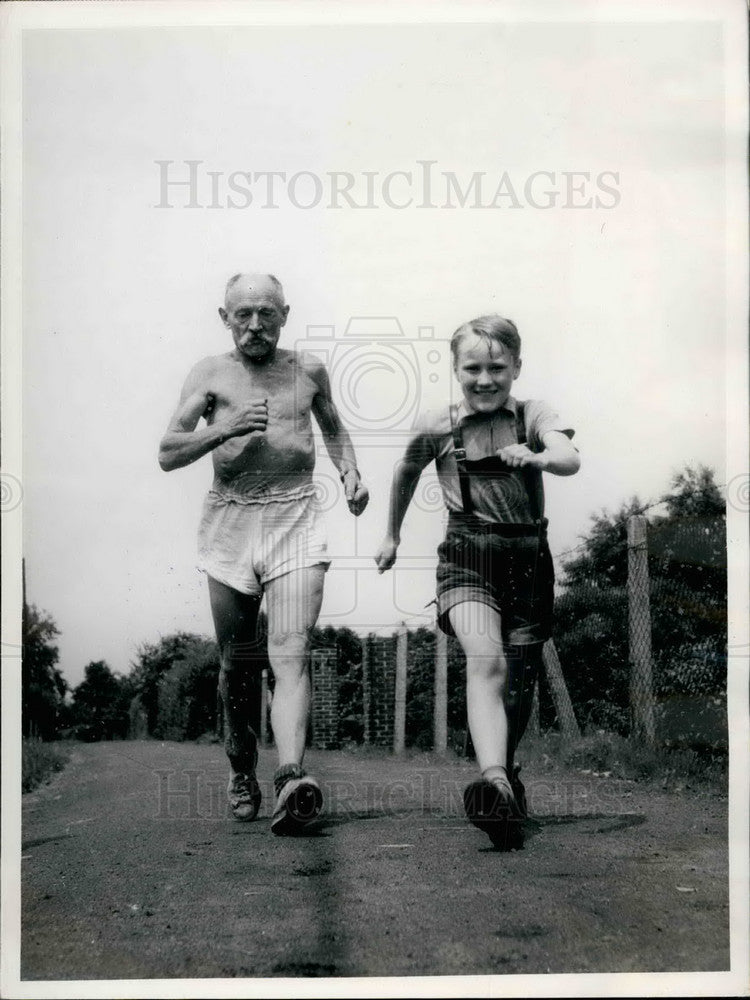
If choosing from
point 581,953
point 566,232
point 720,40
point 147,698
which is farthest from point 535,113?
point 581,953

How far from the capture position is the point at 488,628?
11.3ft

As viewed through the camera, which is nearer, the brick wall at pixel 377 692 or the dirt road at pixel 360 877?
the dirt road at pixel 360 877

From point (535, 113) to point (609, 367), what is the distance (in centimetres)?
83

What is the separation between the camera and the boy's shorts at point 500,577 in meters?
3.46

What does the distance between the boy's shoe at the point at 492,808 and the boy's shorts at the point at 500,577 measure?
440mm

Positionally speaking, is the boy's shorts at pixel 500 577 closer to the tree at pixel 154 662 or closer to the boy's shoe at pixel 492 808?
the boy's shoe at pixel 492 808

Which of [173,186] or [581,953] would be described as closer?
[581,953]

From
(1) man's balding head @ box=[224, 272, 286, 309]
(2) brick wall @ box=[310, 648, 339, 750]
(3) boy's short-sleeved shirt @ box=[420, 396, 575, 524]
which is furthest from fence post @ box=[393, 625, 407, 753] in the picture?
(1) man's balding head @ box=[224, 272, 286, 309]

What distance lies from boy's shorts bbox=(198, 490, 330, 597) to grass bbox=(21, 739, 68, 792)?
0.74 meters

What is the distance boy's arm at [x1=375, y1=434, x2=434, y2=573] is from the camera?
11.4 ft

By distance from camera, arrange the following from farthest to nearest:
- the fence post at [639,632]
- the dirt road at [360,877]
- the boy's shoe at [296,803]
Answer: the fence post at [639,632] < the boy's shoe at [296,803] < the dirt road at [360,877]

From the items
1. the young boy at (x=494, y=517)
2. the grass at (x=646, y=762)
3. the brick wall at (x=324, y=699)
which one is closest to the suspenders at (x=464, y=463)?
the young boy at (x=494, y=517)

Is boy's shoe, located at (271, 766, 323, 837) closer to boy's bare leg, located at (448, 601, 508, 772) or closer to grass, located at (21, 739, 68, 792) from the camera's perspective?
boy's bare leg, located at (448, 601, 508, 772)

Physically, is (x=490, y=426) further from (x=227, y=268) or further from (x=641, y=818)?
(x=641, y=818)
